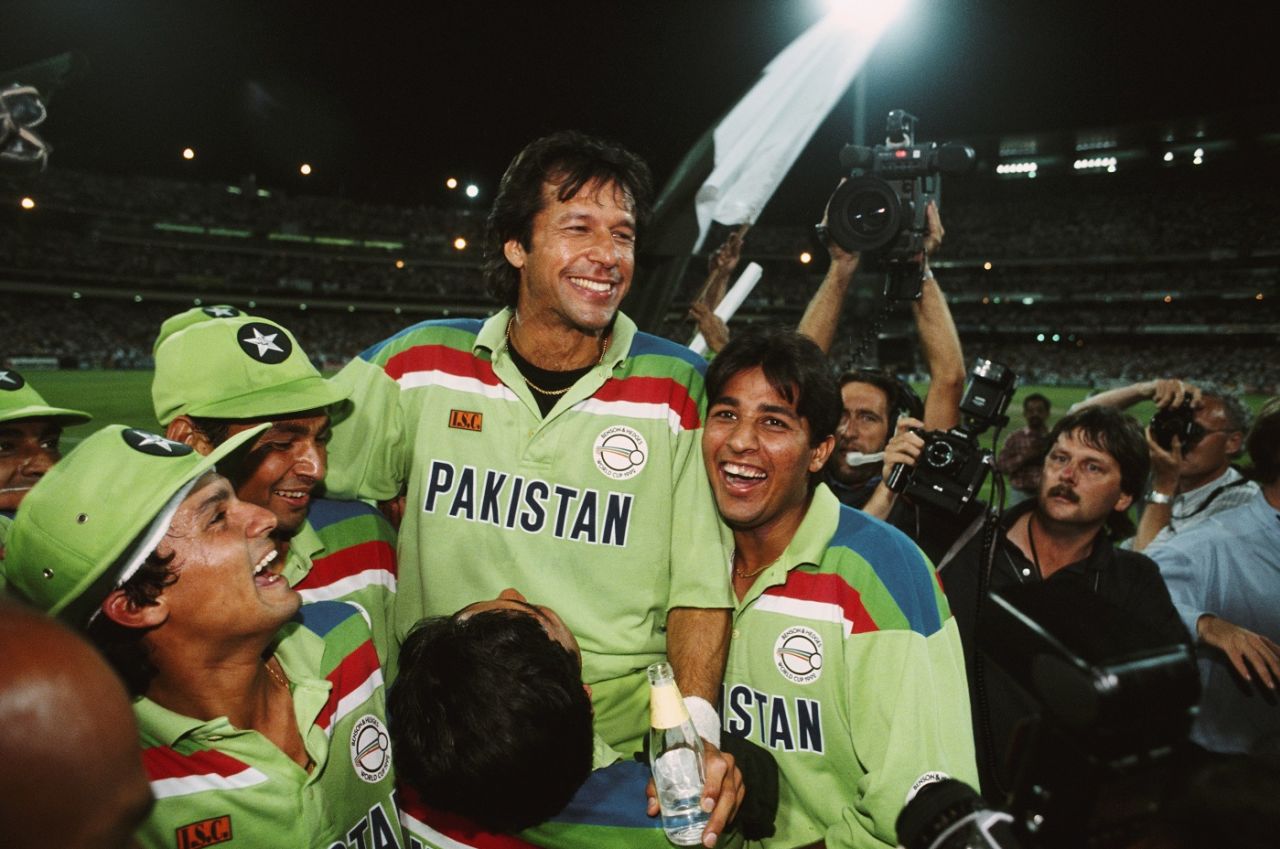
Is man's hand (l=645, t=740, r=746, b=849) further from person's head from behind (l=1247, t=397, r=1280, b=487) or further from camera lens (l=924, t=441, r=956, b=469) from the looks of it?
person's head from behind (l=1247, t=397, r=1280, b=487)

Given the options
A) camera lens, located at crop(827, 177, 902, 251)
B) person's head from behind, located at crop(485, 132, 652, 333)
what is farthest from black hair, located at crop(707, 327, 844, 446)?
camera lens, located at crop(827, 177, 902, 251)

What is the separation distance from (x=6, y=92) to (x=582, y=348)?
6294mm

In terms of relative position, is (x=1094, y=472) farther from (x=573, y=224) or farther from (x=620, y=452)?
(x=573, y=224)

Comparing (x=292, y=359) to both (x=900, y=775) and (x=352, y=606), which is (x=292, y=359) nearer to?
(x=352, y=606)

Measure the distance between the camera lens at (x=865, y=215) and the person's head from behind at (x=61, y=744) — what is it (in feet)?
11.0

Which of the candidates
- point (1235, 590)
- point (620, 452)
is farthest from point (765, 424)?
point (1235, 590)

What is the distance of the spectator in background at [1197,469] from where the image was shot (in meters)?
4.62

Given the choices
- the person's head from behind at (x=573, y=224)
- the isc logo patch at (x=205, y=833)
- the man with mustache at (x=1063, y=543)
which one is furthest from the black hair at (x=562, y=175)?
the man with mustache at (x=1063, y=543)

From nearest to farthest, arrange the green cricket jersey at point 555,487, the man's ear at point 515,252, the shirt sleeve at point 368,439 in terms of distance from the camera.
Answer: the green cricket jersey at point 555,487 < the shirt sleeve at point 368,439 < the man's ear at point 515,252

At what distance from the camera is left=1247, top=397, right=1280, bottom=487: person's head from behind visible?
12.1ft

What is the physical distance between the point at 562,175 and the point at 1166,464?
401 cm

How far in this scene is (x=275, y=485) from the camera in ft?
7.84

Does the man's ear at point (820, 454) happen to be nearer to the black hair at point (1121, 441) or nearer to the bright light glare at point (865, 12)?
the black hair at point (1121, 441)

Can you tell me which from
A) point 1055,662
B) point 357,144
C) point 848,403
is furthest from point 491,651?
point 357,144
